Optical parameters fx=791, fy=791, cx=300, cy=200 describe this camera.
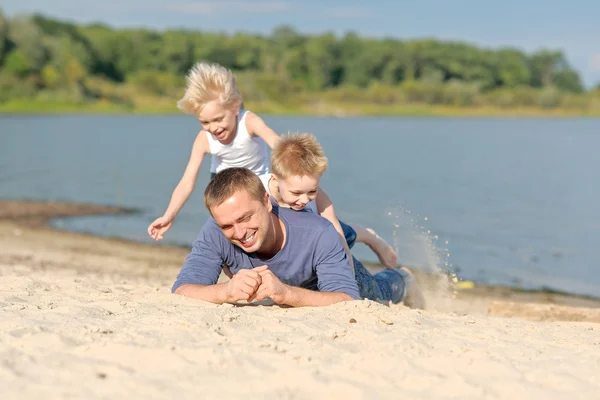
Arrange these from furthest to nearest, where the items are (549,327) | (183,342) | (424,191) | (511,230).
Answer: (424,191) → (511,230) → (549,327) → (183,342)

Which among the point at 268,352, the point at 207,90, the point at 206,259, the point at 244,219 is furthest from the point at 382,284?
the point at 268,352

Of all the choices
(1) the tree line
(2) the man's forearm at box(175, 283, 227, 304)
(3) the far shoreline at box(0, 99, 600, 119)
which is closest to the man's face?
(2) the man's forearm at box(175, 283, 227, 304)

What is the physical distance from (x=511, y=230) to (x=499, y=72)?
9509 centimetres

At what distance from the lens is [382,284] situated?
622 cm

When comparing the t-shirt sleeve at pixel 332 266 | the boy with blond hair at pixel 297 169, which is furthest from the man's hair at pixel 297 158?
the t-shirt sleeve at pixel 332 266

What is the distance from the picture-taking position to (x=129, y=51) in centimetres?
9662

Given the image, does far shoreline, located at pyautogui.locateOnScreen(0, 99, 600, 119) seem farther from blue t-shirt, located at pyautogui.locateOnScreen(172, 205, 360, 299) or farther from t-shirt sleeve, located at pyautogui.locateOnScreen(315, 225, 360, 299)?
t-shirt sleeve, located at pyautogui.locateOnScreen(315, 225, 360, 299)

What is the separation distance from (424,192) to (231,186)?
56.4 ft

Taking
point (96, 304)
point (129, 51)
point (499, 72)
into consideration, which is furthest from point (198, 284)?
point (499, 72)

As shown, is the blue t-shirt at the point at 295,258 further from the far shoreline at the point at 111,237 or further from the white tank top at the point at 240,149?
the far shoreline at the point at 111,237

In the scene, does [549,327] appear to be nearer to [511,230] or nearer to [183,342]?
[183,342]

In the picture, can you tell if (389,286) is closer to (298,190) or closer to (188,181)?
(298,190)

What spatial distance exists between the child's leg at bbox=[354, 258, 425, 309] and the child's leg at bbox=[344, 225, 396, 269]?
0.27 meters

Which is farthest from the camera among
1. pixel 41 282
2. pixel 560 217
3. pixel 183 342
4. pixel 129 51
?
pixel 129 51
